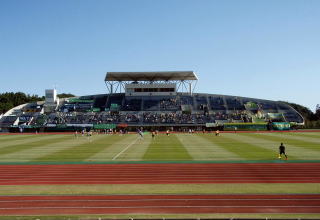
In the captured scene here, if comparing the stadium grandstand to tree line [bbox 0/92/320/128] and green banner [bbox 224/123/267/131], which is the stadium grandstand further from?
tree line [bbox 0/92/320/128]

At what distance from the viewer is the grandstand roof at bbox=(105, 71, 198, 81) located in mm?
84000

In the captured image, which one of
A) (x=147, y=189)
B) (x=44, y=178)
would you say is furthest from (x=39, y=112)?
(x=147, y=189)

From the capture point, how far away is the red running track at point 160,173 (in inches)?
706

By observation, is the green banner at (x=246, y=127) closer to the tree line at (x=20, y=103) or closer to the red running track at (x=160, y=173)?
the tree line at (x=20, y=103)

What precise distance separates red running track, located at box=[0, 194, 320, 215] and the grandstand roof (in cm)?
7054

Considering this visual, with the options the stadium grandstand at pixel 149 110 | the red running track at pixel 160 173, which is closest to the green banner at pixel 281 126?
the stadium grandstand at pixel 149 110

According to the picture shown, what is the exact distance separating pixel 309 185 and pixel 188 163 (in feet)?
28.6

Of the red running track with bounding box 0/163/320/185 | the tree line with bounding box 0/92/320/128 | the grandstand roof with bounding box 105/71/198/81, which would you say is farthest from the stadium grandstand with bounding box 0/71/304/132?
the red running track with bounding box 0/163/320/185

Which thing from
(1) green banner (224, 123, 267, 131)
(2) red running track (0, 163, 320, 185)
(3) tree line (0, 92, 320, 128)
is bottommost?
(2) red running track (0, 163, 320, 185)

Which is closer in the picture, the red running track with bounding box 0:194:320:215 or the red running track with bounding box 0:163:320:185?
the red running track with bounding box 0:194:320:215

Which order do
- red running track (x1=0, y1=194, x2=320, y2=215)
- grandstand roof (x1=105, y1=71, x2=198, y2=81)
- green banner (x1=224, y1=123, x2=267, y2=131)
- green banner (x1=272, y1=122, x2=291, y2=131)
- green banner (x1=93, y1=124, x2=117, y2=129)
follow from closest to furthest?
1. red running track (x1=0, y1=194, x2=320, y2=215)
2. green banner (x1=224, y1=123, x2=267, y2=131)
3. green banner (x1=272, y1=122, x2=291, y2=131)
4. green banner (x1=93, y1=124, x2=117, y2=129)
5. grandstand roof (x1=105, y1=71, x2=198, y2=81)

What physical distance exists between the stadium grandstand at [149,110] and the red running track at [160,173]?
4862cm

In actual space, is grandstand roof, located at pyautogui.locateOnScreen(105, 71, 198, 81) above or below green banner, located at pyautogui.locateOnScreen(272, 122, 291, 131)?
above

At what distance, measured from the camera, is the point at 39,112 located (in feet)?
282
